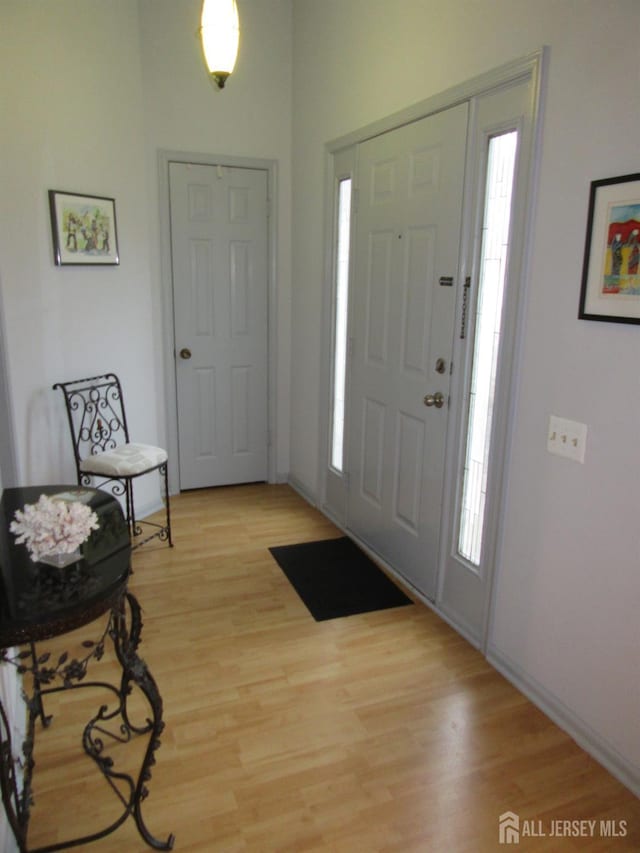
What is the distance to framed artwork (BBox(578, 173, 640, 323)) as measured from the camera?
1814 millimetres

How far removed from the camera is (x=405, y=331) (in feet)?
9.90

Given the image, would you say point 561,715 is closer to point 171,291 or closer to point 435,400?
point 435,400

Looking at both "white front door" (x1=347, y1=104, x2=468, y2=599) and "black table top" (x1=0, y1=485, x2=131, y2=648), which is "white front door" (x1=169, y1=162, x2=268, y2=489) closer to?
"white front door" (x1=347, y1=104, x2=468, y2=599)

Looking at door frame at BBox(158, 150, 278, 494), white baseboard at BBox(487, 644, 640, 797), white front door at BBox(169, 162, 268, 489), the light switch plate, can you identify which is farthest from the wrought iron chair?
the light switch plate

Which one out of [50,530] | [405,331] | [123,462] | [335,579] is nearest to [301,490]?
[335,579]

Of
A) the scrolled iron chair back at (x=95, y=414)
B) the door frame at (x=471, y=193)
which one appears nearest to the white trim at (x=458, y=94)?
the door frame at (x=471, y=193)

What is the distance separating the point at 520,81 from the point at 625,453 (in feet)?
4.37

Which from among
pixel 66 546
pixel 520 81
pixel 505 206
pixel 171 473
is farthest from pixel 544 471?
pixel 171 473

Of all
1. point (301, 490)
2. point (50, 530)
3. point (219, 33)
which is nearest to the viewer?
point (50, 530)

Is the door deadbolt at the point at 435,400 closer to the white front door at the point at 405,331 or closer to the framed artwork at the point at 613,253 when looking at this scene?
the white front door at the point at 405,331

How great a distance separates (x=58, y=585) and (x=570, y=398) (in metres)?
1.64

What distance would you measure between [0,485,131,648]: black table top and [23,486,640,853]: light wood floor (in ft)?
2.72

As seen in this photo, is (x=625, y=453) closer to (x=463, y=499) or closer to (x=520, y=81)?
(x=463, y=499)

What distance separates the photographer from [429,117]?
270 cm
